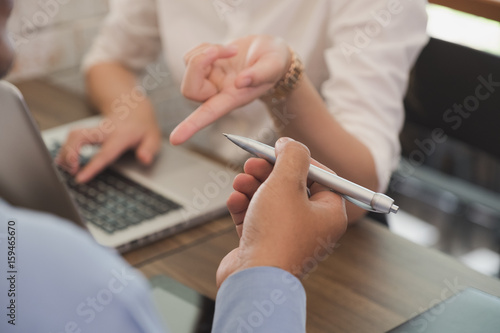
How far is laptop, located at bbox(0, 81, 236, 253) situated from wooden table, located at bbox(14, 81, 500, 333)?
0.02 m

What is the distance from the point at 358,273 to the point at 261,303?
0.27 meters

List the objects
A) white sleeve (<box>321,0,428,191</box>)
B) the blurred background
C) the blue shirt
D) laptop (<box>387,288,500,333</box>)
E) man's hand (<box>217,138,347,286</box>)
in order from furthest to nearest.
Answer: the blurred background → white sleeve (<box>321,0,428,191</box>) → laptop (<box>387,288,500,333</box>) → man's hand (<box>217,138,347,286</box>) → the blue shirt

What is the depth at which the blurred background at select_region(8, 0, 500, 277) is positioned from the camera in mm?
1084

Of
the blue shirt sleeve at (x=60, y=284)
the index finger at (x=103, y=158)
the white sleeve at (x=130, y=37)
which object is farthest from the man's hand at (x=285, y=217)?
the white sleeve at (x=130, y=37)

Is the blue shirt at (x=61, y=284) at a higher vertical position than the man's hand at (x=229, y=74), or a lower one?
higher

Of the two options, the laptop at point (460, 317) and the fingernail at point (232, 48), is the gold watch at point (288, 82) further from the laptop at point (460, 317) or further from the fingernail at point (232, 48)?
the laptop at point (460, 317)

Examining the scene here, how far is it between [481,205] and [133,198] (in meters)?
0.98

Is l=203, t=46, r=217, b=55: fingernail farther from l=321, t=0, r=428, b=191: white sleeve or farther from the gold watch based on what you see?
l=321, t=0, r=428, b=191: white sleeve

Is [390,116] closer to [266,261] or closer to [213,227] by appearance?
[213,227]

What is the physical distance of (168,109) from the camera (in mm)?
1575

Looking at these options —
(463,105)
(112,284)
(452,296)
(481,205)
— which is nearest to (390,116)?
(463,105)

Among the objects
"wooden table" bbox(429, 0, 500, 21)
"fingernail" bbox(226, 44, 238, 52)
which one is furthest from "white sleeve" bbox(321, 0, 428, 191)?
"fingernail" bbox(226, 44, 238, 52)

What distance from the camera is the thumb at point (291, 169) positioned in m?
0.41

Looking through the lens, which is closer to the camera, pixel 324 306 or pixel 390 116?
pixel 324 306
